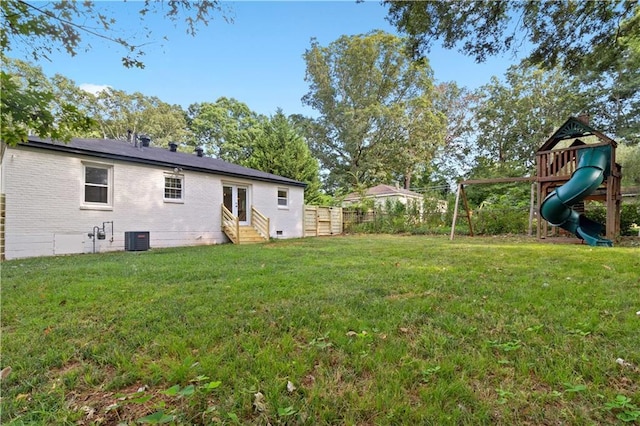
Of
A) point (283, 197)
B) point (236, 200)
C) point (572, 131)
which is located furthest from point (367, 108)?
point (572, 131)

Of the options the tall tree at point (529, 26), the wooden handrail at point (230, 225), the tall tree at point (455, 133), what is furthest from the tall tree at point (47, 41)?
the tall tree at point (455, 133)

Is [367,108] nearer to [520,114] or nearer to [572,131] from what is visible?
[520,114]

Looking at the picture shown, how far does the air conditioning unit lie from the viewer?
9281 millimetres

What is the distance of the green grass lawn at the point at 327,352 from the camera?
165 centimetres

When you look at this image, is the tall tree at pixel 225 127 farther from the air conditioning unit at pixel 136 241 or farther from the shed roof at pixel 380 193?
the air conditioning unit at pixel 136 241

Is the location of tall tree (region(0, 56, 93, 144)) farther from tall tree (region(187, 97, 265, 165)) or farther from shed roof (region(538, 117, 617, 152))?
tall tree (region(187, 97, 265, 165))

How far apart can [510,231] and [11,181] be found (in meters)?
16.8

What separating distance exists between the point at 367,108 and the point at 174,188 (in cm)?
1968

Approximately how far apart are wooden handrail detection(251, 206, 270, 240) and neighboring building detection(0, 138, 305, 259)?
0.13 feet

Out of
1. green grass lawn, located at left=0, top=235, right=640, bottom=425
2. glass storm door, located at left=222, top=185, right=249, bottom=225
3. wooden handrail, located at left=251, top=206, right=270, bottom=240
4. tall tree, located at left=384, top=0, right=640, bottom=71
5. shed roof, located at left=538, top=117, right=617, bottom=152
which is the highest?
tall tree, located at left=384, top=0, right=640, bottom=71

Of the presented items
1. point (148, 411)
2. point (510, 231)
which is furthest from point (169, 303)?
point (510, 231)

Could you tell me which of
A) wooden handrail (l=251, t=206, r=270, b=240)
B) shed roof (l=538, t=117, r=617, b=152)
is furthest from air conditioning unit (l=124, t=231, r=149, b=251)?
shed roof (l=538, t=117, r=617, b=152)

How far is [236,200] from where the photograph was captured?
1311 cm

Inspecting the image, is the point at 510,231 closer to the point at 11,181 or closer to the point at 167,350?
the point at 167,350
